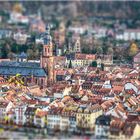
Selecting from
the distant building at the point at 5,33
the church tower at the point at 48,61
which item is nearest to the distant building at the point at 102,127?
the church tower at the point at 48,61

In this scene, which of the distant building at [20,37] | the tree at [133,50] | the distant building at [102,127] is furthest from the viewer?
the distant building at [20,37]

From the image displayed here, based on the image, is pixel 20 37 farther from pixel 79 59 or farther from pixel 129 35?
pixel 79 59

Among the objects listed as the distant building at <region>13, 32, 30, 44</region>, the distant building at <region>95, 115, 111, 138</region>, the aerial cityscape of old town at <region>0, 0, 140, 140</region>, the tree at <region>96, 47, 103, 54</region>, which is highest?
the distant building at <region>13, 32, 30, 44</region>

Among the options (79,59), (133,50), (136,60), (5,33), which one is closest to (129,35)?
(5,33)

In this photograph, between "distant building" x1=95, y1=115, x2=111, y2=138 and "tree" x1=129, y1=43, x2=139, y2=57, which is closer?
"distant building" x1=95, y1=115, x2=111, y2=138

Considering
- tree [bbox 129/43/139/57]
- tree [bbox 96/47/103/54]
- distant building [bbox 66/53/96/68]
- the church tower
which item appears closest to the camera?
the church tower

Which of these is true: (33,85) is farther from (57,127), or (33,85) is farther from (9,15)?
(9,15)

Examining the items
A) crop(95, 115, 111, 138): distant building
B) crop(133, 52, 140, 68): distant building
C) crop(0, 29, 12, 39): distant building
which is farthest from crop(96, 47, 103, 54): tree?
crop(95, 115, 111, 138): distant building

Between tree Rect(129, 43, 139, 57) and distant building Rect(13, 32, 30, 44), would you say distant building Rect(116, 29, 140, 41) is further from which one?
tree Rect(129, 43, 139, 57)

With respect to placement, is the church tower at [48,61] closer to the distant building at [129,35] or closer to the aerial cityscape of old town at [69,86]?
the aerial cityscape of old town at [69,86]
